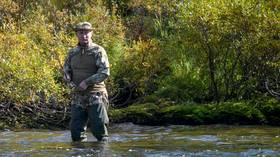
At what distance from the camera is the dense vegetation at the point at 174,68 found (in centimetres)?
1370

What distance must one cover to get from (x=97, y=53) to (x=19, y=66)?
4394mm

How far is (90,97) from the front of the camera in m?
9.70

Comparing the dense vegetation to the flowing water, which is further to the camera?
the dense vegetation

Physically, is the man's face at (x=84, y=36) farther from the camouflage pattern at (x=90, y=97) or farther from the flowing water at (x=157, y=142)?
the flowing water at (x=157, y=142)

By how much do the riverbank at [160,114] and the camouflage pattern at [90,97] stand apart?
4435mm

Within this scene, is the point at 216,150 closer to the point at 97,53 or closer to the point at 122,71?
the point at 97,53

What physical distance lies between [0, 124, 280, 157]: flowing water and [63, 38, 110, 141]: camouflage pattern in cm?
25

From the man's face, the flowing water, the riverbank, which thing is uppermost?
the man's face

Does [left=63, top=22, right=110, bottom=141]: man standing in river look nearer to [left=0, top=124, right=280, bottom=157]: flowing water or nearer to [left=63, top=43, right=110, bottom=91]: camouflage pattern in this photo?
[left=63, top=43, right=110, bottom=91]: camouflage pattern

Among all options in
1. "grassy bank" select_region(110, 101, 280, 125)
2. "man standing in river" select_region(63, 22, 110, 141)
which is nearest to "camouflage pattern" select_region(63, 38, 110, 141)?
"man standing in river" select_region(63, 22, 110, 141)

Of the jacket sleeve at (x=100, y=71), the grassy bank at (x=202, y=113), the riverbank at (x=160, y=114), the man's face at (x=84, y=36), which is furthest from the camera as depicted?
the riverbank at (x=160, y=114)

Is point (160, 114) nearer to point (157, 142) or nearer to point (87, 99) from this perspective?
point (157, 142)

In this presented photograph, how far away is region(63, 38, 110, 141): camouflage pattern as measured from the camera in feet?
31.7

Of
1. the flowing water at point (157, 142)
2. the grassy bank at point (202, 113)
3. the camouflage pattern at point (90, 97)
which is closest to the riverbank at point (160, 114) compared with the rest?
the grassy bank at point (202, 113)
